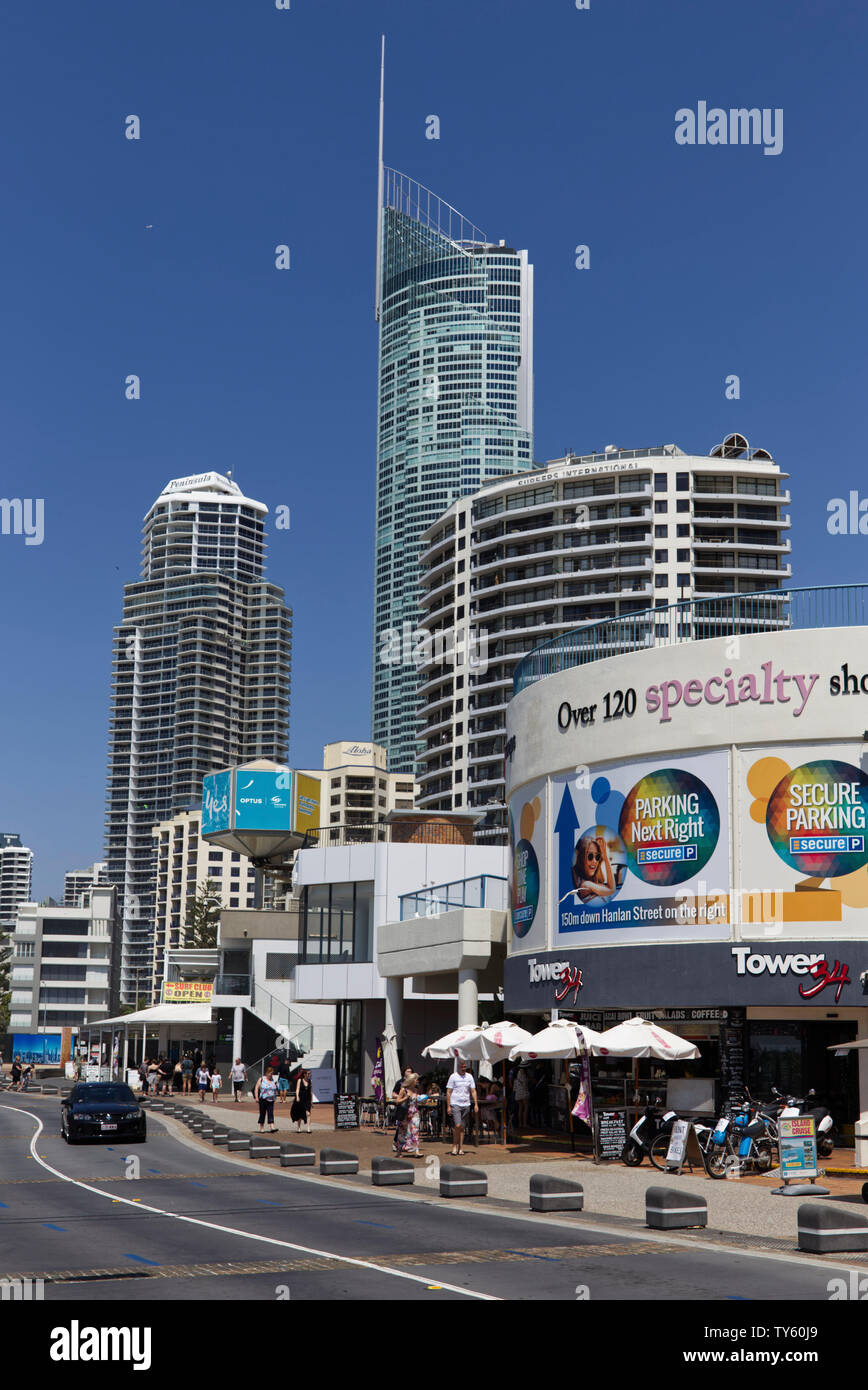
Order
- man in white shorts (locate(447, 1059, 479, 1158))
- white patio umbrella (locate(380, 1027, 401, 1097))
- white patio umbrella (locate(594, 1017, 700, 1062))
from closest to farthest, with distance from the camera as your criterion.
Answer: white patio umbrella (locate(594, 1017, 700, 1062))
man in white shorts (locate(447, 1059, 479, 1158))
white patio umbrella (locate(380, 1027, 401, 1097))

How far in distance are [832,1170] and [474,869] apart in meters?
27.7

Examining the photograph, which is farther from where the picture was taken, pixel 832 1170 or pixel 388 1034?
pixel 388 1034

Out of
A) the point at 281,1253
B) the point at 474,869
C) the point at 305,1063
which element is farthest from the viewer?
the point at 305,1063

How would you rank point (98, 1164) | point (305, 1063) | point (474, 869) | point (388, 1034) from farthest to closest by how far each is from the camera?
1. point (305, 1063)
2. point (474, 869)
3. point (388, 1034)
4. point (98, 1164)

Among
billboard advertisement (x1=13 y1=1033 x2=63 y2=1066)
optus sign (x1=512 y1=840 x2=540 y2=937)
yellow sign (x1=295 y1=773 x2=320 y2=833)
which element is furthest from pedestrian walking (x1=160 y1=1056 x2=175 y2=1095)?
billboard advertisement (x1=13 y1=1033 x2=63 y2=1066)

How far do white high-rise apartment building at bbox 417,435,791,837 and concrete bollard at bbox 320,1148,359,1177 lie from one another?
8891 cm

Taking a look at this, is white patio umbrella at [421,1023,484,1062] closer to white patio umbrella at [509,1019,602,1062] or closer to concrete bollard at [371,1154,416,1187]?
white patio umbrella at [509,1019,602,1062]

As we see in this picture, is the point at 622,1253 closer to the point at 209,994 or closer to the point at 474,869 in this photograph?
the point at 474,869

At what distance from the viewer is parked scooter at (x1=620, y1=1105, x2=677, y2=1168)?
1086 inches
